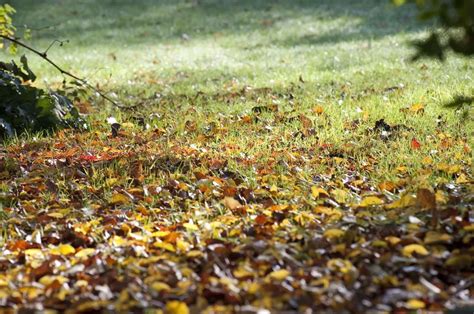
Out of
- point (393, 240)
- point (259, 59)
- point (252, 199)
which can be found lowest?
point (259, 59)

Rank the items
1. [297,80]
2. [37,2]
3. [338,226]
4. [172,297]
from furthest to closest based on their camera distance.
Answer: [37,2], [297,80], [338,226], [172,297]

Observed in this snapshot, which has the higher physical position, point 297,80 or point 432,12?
point 432,12

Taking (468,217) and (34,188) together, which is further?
(34,188)

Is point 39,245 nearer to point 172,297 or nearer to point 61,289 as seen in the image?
point 61,289

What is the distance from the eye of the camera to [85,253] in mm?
3572

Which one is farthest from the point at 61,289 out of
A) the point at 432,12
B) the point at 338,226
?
the point at 432,12

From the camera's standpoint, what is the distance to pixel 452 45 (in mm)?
3832

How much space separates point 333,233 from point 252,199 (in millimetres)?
1029

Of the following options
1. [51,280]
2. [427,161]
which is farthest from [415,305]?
[427,161]

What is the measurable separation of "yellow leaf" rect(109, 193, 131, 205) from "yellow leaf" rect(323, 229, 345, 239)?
4.59ft

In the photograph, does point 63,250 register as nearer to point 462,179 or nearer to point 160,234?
point 160,234

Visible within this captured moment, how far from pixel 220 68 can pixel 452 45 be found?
7720 millimetres

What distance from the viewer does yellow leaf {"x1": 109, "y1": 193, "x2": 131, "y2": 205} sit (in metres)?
4.43

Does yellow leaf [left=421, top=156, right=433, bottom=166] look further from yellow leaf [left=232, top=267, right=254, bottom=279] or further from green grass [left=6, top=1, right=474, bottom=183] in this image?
yellow leaf [left=232, top=267, right=254, bottom=279]
